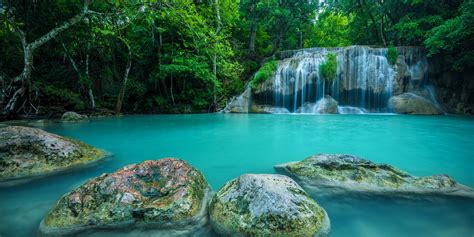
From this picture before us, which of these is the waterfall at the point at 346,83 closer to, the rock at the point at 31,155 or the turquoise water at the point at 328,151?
the turquoise water at the point at 328,151

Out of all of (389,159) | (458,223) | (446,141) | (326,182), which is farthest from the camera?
(446,141)

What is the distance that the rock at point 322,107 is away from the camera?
1366 cm

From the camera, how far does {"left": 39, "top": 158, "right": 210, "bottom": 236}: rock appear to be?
5.99 ft

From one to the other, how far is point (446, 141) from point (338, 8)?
16996 millimetres

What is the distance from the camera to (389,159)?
4.04 meters

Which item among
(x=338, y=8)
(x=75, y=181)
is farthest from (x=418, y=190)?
(x=338, y=8)

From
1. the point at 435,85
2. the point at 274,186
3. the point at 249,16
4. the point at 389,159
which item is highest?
the point at 249,16

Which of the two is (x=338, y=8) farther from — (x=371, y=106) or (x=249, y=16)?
(x=371, y=106)

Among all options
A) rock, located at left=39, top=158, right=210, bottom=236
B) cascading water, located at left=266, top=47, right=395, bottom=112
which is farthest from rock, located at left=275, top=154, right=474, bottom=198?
cascading water, located at left=266, top=47, right=395, bottom=112

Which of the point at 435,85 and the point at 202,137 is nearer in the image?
the point at 202,137

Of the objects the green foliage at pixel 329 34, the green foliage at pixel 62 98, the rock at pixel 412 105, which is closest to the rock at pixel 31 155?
the green foliage at pixel 62 98

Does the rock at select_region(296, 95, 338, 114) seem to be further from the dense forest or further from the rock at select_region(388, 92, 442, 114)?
the dense forest

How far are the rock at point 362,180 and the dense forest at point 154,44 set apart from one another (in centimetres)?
525

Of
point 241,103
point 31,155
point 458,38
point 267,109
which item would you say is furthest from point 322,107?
point 31,155
